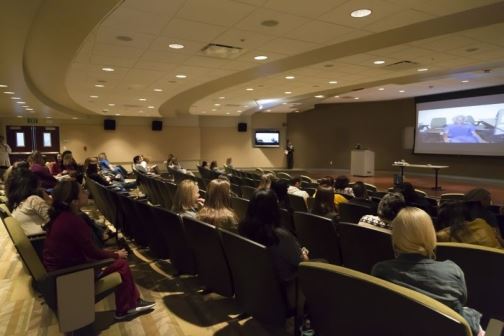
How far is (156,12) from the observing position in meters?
3.88

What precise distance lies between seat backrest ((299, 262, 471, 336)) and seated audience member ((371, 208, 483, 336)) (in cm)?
28

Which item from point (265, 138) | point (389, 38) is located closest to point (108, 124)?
point (265, 138)

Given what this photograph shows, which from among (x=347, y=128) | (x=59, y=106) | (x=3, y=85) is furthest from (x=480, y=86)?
(x=59, y=106)

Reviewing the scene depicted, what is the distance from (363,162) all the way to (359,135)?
296 cm

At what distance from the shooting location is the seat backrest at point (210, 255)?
2404 millimetres

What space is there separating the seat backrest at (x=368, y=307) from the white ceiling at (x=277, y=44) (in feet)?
10.4

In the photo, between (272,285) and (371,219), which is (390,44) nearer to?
(371,219)

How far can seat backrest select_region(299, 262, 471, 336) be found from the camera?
44.5 inches

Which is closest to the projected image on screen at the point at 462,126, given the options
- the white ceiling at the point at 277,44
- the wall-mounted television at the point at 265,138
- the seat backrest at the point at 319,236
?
the white ceiling at the point at 277,44

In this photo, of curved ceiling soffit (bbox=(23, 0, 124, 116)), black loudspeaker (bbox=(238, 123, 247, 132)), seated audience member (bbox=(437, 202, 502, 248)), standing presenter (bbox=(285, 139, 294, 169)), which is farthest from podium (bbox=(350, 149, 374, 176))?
seated audience member (bbox=(437, 202, 502, 248))

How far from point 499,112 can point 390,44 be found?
8689mm

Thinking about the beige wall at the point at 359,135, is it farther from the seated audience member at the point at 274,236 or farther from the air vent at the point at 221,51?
the seated audience member at the point at 274,236

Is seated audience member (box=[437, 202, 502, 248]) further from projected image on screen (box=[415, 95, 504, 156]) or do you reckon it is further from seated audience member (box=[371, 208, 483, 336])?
projected image on screen (box=[415, 95, 504, 156])

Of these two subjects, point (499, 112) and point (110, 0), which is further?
point (499, 112)
